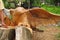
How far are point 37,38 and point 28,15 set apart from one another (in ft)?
3.05

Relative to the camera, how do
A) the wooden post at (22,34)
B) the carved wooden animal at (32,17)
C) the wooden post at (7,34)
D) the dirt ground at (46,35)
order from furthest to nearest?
the dirt ground at (46,35), the carved wooden animal at (32,17), the wooden post at (7,34), the wooden post at (22,34)

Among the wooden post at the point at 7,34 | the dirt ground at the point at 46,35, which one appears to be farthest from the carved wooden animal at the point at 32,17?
the dirt ground at the point at 46,35

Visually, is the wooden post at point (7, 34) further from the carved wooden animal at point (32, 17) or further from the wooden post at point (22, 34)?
the carved wooden animal at point (32, 17)

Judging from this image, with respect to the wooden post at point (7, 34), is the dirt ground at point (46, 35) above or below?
below

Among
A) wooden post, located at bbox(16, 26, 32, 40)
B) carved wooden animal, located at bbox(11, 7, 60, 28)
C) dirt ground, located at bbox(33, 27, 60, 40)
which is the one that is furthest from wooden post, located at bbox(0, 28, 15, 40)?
dirt ground, located at bbox(33, 27, 60, 40)

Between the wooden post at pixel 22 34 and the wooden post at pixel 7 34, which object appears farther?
the wooden post at pixel 7 34

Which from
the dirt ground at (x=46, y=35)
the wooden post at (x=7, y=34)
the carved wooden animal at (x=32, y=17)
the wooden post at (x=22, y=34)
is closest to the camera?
the wooden post at (x=22, y=34)

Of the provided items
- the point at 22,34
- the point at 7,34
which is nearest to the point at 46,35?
the point at 7,34

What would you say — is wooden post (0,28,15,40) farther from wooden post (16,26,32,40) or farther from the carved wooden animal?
the carved wooden animal

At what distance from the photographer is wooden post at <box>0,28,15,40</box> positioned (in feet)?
7.70

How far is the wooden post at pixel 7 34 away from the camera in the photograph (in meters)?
2.35

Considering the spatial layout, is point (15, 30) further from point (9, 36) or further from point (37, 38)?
point (37, 38)

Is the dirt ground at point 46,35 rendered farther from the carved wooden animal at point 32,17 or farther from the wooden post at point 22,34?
the wooden post at point 22,34

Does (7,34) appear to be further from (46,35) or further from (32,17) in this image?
(46,35)
